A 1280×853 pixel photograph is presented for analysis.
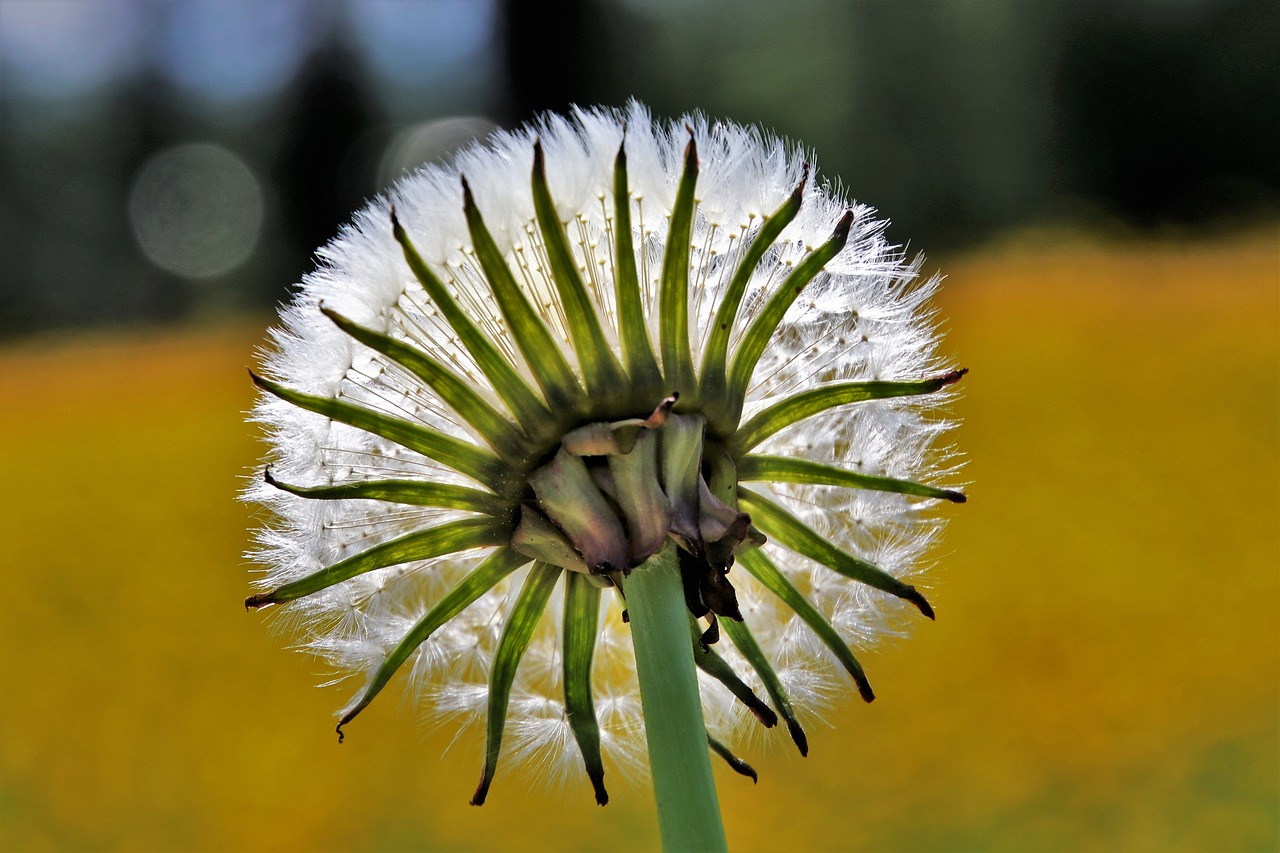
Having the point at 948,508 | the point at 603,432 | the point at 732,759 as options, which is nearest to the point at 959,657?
the point at 948,508

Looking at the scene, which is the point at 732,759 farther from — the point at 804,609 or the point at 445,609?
the point at 445,609

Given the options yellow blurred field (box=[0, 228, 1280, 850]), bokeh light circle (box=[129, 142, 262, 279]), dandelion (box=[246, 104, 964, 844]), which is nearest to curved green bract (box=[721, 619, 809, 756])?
dandelion (box=[246, 104, 964, 844])

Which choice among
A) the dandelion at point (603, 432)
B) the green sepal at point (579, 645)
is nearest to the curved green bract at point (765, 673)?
the dandelion at point (603, 432)

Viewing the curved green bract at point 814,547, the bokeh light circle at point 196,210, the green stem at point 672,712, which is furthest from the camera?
the bokeh light circle at point 196,210

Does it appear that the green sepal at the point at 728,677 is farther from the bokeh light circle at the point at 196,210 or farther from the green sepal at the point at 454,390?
the bokeh light circle at the point at 196,210

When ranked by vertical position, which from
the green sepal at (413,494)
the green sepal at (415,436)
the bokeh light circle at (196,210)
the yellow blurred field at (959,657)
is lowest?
the green sepal at (413,494)

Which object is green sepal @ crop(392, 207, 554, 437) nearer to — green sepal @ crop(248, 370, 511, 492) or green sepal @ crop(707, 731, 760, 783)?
green sepal @ crop(248, 370, 511, 492)

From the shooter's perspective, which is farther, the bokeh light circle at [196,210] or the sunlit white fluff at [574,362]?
the bokeh light circle at [196,210]
